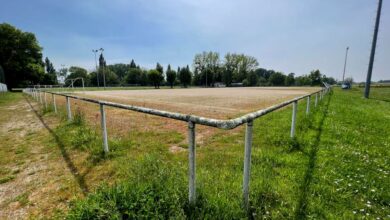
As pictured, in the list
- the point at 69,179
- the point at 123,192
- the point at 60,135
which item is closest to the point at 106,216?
the point at 123,192

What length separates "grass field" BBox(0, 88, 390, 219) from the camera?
7.00 ft

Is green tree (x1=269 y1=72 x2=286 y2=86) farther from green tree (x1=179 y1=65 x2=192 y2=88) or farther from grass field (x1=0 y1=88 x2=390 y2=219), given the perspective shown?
grass field (x1=0 y1=88 x2=390 y2=219)

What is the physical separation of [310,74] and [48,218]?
11710 centimetres

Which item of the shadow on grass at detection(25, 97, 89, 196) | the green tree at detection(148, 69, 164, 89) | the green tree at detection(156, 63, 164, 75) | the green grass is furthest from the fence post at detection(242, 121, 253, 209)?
the green tree at detection(156, 63, 164, 75)

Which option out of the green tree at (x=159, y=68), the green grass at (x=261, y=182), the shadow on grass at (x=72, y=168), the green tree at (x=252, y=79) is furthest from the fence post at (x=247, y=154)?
the green tree at (x=252, y=79)

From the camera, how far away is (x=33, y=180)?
3150mm

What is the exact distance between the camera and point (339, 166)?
11.2 ft

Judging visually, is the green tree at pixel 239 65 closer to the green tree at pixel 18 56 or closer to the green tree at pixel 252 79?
the green tree at pixel 252 79

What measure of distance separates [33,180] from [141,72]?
94950 mm

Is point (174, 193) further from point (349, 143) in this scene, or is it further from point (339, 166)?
point (349, 143)

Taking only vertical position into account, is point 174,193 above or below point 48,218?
above

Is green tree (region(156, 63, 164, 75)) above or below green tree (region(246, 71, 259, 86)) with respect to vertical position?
above

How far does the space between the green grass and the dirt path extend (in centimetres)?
45

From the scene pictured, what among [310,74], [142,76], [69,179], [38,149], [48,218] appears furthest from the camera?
[310,74]
